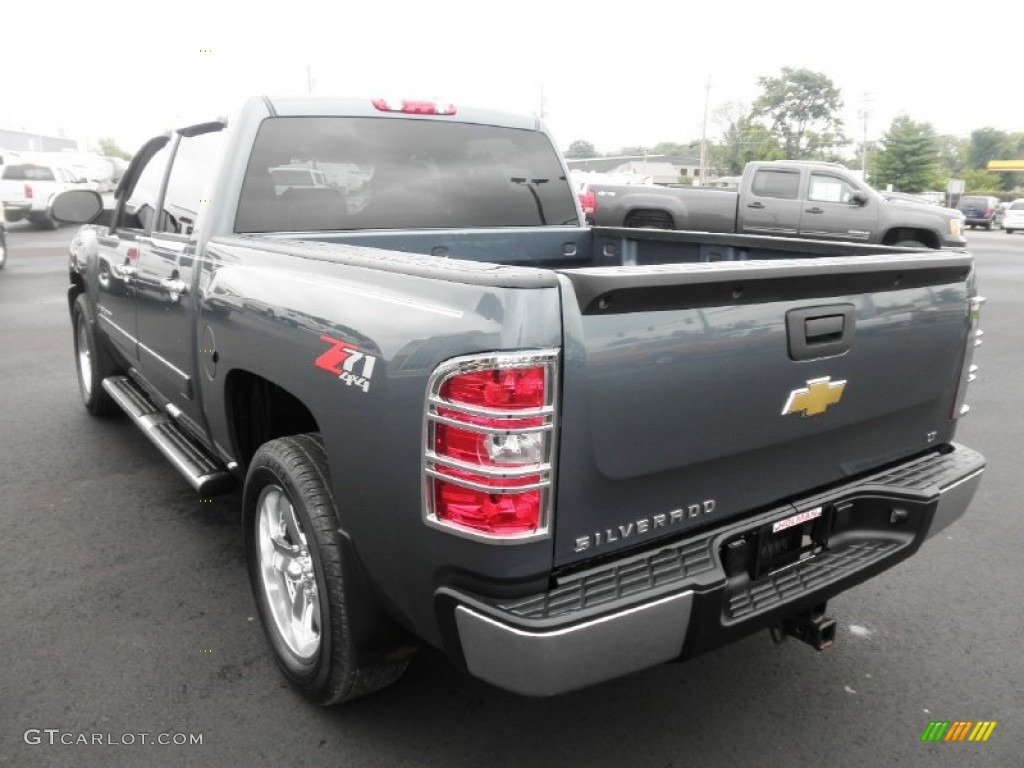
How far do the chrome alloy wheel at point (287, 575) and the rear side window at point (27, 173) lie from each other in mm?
25058

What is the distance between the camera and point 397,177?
364 centimetres

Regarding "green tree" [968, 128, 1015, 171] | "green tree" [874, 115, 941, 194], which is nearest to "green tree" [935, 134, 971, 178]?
"green tree" [968, 128, 1015, 171]

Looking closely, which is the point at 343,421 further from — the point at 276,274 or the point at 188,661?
the point at 188,661

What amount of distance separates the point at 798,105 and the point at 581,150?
58658 millimetres

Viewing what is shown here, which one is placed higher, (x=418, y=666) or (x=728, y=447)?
(x=728, y=447)

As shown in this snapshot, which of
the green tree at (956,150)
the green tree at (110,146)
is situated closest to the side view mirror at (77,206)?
the green tree at (110,146)

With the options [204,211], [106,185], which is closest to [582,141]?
[106,185]

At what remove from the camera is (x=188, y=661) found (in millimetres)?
2879

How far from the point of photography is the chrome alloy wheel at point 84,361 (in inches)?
223

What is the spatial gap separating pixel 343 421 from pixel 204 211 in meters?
1.57

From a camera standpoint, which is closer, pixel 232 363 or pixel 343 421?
pixel 343 421

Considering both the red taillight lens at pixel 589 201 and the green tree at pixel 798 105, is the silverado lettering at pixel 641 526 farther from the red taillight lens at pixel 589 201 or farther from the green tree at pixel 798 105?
the green tree at pixel 798 105

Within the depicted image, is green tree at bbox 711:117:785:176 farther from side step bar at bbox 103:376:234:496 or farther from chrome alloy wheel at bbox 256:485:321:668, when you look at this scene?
chrome alloy wheel at bbox 256:485:321:668

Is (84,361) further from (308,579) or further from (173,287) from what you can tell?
(308,579)
